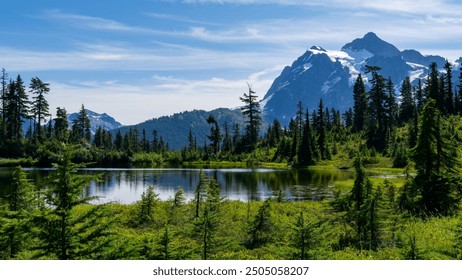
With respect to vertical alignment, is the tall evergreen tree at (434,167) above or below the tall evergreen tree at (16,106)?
below

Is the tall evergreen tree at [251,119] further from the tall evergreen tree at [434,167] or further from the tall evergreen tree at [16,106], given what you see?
the tall evergreen tree at [434,167]

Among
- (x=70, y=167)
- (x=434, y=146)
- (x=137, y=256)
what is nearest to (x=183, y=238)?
(x=137, y=256)

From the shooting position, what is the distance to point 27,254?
1002cm

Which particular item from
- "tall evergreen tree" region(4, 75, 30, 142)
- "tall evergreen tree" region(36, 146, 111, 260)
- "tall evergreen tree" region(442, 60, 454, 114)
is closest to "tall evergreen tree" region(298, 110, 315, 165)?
"tall evergreen tree" region(442, 60, 454, 114)

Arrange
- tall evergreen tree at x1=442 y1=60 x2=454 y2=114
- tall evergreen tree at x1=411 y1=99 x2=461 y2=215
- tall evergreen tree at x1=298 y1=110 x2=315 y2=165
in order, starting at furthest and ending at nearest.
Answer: tall evergreen tree at x1=442 y1=60 x2=454 y2=114 < tall evergreen tree at x1=298 y1=110 x2=315 y2=165 < tall evergreen tree at x1=411 y1=99 x2=461 y2=215

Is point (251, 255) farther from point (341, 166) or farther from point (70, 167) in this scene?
point (341, 166)

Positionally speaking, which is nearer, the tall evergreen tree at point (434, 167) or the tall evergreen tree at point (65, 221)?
the tall evergreen tree at point (65, 221)

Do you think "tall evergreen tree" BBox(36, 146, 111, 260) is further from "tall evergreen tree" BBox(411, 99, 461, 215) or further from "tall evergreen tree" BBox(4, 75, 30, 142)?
"tall evergreen tree" BBox(4, 75, 30, 142)

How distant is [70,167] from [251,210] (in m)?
21.3

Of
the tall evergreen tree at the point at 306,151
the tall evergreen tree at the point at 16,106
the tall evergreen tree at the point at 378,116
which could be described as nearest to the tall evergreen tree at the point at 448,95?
the tall evergreen tree at the point at 378,116

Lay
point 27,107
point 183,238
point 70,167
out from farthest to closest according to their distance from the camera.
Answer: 1. point 27,107
2. point 183,238
3. point 70,167

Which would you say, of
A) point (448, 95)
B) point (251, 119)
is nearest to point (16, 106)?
point (251, 119)

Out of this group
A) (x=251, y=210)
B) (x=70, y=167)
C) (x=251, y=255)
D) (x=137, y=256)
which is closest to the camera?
(x=70, y=167)

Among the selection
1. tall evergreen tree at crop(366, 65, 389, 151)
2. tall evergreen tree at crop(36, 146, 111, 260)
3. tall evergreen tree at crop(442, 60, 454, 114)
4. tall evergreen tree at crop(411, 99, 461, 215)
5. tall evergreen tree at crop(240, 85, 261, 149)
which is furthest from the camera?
tall evergreen tree at crop(240, 85, 261, 149)
